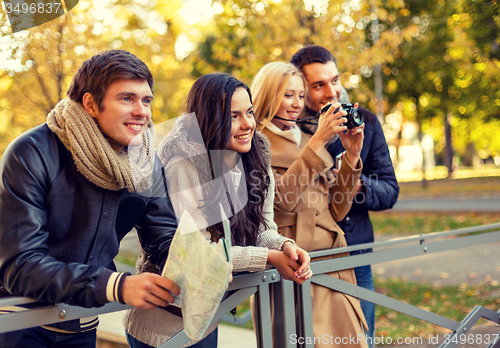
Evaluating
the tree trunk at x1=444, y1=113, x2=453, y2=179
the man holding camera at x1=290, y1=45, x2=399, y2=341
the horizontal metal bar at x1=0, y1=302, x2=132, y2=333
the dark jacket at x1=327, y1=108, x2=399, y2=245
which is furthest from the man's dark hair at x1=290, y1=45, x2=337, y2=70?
the tree trunk at x1=444, y1=113, x2=453, y2=179

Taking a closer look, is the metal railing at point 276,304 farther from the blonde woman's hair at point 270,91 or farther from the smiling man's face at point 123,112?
the blonde woman's hair at point 270,91

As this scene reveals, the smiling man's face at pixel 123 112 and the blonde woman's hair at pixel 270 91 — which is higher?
the blonde woman's hair at pixel 270 91

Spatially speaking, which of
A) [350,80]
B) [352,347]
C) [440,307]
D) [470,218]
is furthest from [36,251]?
[470,218]

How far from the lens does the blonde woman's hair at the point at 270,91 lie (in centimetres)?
241

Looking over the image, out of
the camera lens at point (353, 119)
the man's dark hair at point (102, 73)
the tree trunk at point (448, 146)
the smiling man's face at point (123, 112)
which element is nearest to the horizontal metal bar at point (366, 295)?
the camera lens at point (353, 119)

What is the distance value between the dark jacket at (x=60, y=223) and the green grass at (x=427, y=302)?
154 inches

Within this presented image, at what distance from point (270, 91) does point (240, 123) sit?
57 centimetres

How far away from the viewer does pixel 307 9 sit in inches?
281

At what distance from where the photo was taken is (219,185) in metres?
1.86

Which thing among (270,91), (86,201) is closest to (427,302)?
(270,91)

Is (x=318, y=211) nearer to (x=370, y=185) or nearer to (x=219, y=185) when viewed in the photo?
(x=370, y=185)

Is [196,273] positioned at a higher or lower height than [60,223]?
lower

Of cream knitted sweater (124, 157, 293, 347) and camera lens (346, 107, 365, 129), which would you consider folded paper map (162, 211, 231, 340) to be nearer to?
cream knitted sweater (124, 157, 293, 347)

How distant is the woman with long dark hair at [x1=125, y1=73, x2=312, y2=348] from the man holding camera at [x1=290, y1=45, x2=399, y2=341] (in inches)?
28.6
